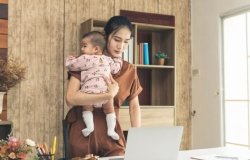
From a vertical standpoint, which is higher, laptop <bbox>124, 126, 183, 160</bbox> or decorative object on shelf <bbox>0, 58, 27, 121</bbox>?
decorative object on shelf <bbox>0, 58, 27, 121</bbox>

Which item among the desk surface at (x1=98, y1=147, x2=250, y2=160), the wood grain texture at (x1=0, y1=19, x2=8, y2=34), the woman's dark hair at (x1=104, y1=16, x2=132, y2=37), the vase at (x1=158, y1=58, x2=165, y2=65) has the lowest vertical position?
the desk surface at (x1=98, y1=147, x2=250, y2=160)

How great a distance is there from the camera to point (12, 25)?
3650 millimetres

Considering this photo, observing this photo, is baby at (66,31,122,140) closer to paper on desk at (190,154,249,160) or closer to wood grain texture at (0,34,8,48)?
paper on desk at (190,154,249,160)

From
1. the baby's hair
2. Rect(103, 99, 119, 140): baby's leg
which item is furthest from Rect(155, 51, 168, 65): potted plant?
Rect(103, 99, 119, 140): baby's leg

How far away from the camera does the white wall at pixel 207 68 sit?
4238 mm

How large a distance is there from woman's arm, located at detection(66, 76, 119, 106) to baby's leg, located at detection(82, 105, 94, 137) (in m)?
0.06

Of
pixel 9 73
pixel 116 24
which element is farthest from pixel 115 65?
pixel 9 73

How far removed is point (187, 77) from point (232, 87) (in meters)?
0.71

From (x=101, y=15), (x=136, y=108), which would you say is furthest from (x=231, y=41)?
(x=136, y=108)

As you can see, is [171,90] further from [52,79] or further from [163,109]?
[52,79]

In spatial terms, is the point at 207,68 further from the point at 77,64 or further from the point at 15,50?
the point at 77,64

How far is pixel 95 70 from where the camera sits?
199 cm

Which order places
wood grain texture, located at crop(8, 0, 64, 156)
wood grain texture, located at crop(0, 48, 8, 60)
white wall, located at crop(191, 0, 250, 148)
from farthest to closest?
white wall, located at crop(191, 0, 250, 148) < wood grain texture, located at crop(8, 0, 64, 156) < wood grain texture, located at crop(0, 48, 8, 60)

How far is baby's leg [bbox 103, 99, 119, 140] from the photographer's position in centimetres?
190
